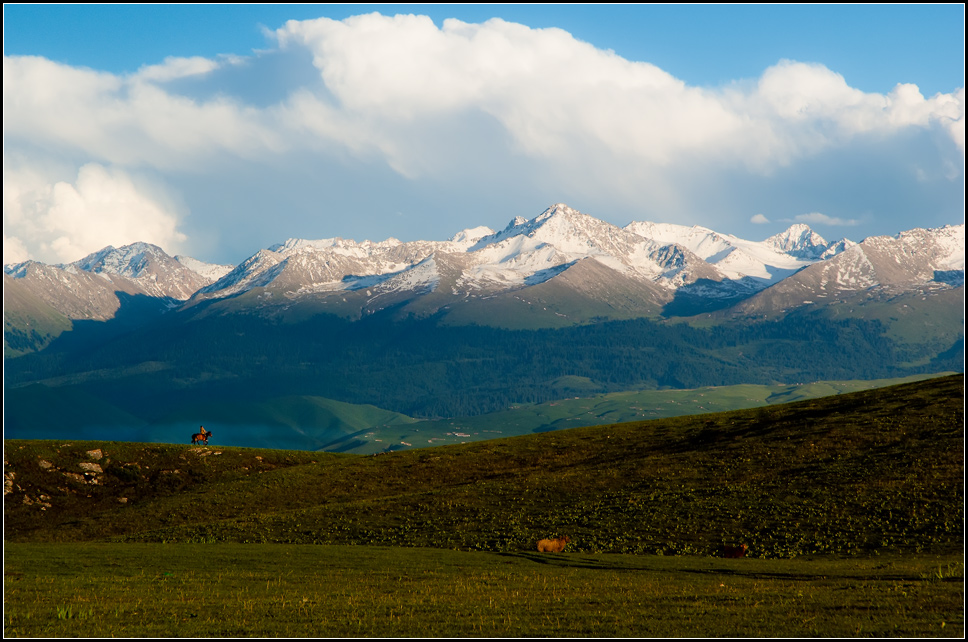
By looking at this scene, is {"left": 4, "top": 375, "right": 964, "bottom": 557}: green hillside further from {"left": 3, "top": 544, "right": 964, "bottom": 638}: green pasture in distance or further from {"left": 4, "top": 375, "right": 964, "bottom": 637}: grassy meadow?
{"left": 3, "top": 544, "right": 964, "bottom": 638}: green pasture in distance

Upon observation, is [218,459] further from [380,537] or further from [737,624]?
[737,624]

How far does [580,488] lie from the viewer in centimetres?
7725

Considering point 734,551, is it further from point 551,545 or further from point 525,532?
point 525,532

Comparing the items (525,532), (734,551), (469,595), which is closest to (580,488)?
(525,532)

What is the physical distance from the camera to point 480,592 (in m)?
39.0

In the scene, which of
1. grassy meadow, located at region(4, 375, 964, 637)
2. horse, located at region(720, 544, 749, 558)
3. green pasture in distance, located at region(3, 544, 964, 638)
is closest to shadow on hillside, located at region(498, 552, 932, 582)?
green pasture in distance, located at region(3, 544, 964, 638)

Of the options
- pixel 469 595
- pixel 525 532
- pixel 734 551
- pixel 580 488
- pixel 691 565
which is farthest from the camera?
pixel 580 488

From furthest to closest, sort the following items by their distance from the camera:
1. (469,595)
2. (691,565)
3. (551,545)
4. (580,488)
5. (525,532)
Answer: (580,488) < (525,532) < (551,545) < (691,565) < (469,595)

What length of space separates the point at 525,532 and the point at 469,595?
82.6 feet

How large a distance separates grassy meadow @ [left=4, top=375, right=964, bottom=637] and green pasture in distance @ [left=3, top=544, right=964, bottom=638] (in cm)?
19

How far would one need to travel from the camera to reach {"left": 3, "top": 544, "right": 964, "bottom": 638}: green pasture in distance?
30641mm

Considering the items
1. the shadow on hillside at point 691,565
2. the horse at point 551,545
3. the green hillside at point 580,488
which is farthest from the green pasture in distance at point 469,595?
the green hillside at point 580,488

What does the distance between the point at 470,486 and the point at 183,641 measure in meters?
54.1

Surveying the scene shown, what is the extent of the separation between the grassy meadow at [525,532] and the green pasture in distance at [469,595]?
194 millimetres
